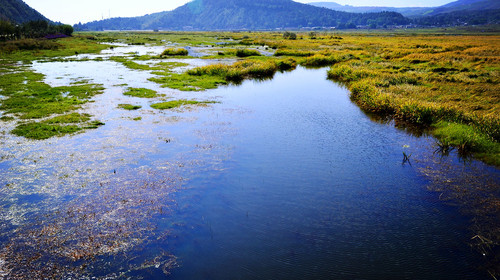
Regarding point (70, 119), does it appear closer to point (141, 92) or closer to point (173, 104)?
point (173, 104)

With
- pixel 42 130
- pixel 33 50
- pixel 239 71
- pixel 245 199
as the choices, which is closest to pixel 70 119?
pixel 42 130

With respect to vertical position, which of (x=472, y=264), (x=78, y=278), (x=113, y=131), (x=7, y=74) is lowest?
(x=472, y=264)

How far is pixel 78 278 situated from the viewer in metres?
9.21

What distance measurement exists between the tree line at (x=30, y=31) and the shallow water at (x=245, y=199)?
90213mm

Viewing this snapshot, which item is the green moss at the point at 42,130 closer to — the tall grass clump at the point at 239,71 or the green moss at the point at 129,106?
the green moss at the point at 129,106

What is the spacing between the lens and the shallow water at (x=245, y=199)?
402 inches

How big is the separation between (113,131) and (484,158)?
84.6 feet

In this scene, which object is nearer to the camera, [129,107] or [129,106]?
[129,107]

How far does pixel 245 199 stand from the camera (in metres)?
14.2

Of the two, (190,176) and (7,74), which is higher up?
(7,74)

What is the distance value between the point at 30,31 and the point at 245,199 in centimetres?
12249

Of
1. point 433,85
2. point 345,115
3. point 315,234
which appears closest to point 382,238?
point 315,234

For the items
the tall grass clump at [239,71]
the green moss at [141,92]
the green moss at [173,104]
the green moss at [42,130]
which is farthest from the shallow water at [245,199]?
the tall grass clump at [239,71]

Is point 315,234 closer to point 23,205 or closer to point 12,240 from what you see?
point 12,240
